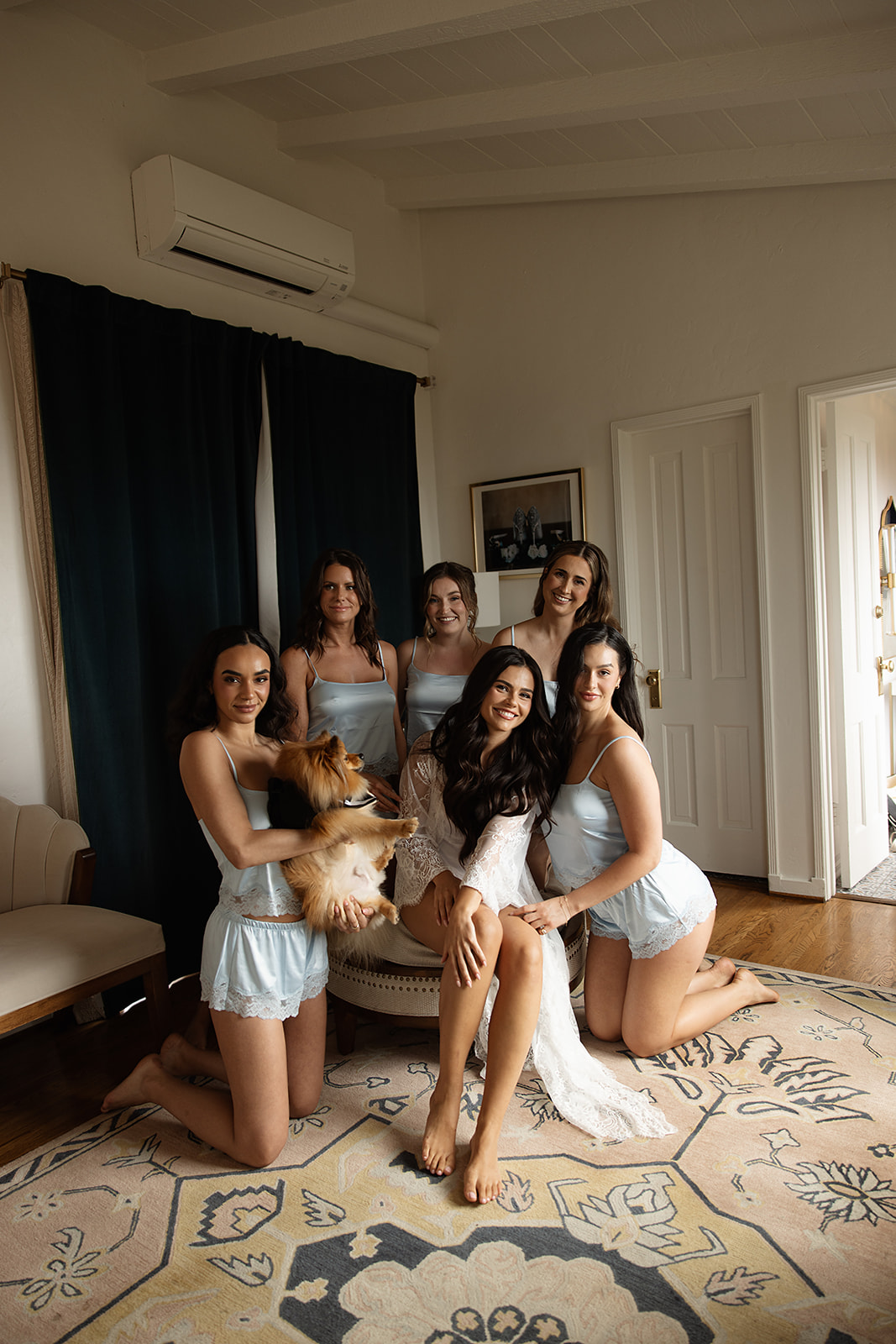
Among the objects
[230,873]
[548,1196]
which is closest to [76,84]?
[230,873]

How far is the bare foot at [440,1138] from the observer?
79.9 inches

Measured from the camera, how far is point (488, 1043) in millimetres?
2107

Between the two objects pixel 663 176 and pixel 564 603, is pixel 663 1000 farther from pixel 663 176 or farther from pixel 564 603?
pixel 663 176

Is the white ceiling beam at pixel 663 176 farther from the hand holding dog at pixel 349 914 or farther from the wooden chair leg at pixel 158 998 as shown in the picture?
the wooden chair leg at pixel 158 998

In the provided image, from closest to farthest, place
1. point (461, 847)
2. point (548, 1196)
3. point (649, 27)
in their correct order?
A: point (548, 1196) < point (461, 847) < point (649, 27)

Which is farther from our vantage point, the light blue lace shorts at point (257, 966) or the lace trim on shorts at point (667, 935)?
the lace trim on shorts at point (667, 935)

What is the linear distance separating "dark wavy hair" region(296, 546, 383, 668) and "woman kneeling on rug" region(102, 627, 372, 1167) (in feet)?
2.34

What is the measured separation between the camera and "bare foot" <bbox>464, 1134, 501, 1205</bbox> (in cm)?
192

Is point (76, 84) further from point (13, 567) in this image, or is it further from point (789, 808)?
point (789, 808)

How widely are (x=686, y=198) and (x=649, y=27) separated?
113 cm

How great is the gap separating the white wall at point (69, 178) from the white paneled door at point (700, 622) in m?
1.93

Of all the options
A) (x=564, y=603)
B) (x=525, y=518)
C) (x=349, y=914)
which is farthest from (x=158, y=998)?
(x=525, y=518)

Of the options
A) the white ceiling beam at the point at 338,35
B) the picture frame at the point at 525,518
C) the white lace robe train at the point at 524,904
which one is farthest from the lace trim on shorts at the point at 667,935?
the white ceiling beam at the point at 338,35

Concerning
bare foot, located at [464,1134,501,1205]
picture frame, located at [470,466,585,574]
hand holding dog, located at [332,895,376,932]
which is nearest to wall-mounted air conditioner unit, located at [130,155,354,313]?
picture frame, located at [470,466,585,574]
